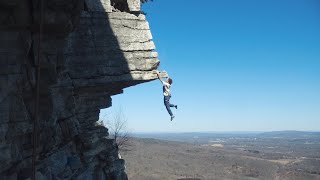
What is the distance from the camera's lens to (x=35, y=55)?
9.15 m

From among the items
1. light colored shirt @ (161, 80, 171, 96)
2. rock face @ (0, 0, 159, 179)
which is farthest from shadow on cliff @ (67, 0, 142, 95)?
light colored shirt @ (161, 80, 171, 96)

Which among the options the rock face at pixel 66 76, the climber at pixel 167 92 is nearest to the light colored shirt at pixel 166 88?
the climber at pixel 167 92

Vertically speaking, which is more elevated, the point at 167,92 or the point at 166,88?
the point at 166,88

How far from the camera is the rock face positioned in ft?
28.5

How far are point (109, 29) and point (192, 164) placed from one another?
252 feet

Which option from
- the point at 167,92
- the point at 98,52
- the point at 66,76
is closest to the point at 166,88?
the point at 167,92

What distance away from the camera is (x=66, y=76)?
1161 centimetres

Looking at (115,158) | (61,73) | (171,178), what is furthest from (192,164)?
(61,73)

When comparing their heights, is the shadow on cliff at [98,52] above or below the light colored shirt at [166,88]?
above

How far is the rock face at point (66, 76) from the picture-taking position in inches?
342

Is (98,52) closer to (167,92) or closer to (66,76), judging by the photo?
(66,76)

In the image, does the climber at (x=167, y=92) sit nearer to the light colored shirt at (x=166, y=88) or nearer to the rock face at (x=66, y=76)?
the light colored shirt at (x=166, y=88)

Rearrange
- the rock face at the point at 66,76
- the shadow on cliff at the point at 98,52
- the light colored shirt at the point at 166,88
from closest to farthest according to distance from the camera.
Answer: the rock face at the point at 66,76 < the shadow on cliff at the point at 98,52 < the light colored shirt at the point at 166,88

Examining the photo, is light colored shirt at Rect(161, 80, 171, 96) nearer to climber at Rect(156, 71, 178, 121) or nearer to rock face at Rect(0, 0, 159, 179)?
climber at Rect(156, 71, 178, 121)
